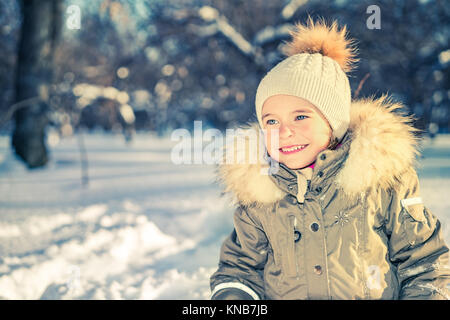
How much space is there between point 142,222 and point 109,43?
7.11 meters

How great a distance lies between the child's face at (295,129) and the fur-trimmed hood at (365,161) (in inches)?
3.8

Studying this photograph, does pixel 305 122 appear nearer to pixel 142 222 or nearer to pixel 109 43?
pixel 142 222

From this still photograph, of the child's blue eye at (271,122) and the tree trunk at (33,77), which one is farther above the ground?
the tree trunk at (33,77)

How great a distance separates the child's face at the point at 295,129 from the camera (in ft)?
4.47

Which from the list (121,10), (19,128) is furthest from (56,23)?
(121,10)

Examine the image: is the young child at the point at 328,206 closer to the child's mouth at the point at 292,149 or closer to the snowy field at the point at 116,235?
the child's mouth at the point at 292,149

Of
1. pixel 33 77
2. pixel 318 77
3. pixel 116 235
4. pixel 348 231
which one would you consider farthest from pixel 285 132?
pixel 33 77

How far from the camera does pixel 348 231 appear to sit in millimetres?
1275

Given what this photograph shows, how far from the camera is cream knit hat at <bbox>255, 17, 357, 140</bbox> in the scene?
1404mm

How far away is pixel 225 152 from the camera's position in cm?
160

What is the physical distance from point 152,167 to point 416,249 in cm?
629

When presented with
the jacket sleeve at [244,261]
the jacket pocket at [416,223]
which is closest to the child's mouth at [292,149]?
the jacket sleeve at [244,261]

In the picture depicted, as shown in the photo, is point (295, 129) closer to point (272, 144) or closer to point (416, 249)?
point (272, 144)

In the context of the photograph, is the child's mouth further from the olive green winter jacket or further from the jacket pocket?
the jacket pocket
